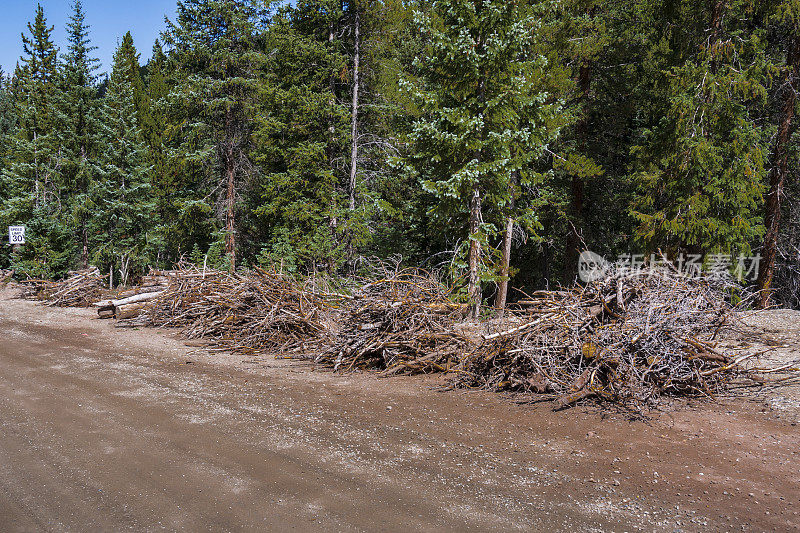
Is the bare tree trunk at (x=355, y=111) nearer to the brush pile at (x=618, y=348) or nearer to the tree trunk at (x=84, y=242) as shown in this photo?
the brush pile at (x=618, y=348)

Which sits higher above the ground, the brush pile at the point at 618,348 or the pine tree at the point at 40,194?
the pine tree at the point at 40,194

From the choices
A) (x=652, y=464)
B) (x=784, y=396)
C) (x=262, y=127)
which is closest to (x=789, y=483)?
(x=652, y=464)

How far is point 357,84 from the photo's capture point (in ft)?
66.0

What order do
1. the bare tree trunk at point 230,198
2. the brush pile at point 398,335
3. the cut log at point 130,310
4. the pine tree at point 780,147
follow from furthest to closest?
the bare tree trunk at point 230,198, the pine tree at point 780,147, the cut log at point 130,310, the brush pile at point 398,335

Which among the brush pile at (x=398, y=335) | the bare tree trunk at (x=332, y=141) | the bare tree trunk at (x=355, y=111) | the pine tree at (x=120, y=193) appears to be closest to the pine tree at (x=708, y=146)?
the bare tree trunk at (x=355, y=111)

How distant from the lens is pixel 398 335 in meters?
8.52

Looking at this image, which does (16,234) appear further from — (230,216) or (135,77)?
(135,77)

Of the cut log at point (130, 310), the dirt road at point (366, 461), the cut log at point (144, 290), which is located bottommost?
the dirt road at point (366, 461)

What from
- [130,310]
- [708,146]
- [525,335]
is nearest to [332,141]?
[130,310]

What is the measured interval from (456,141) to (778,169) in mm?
11131

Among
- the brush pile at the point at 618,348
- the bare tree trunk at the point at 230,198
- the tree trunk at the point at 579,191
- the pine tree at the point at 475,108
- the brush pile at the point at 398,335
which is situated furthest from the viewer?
the bare tree trunk at the point at 230,198

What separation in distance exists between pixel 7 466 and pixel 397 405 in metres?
4.13

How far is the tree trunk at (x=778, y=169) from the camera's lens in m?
15.5

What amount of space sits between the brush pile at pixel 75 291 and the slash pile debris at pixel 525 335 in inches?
336
